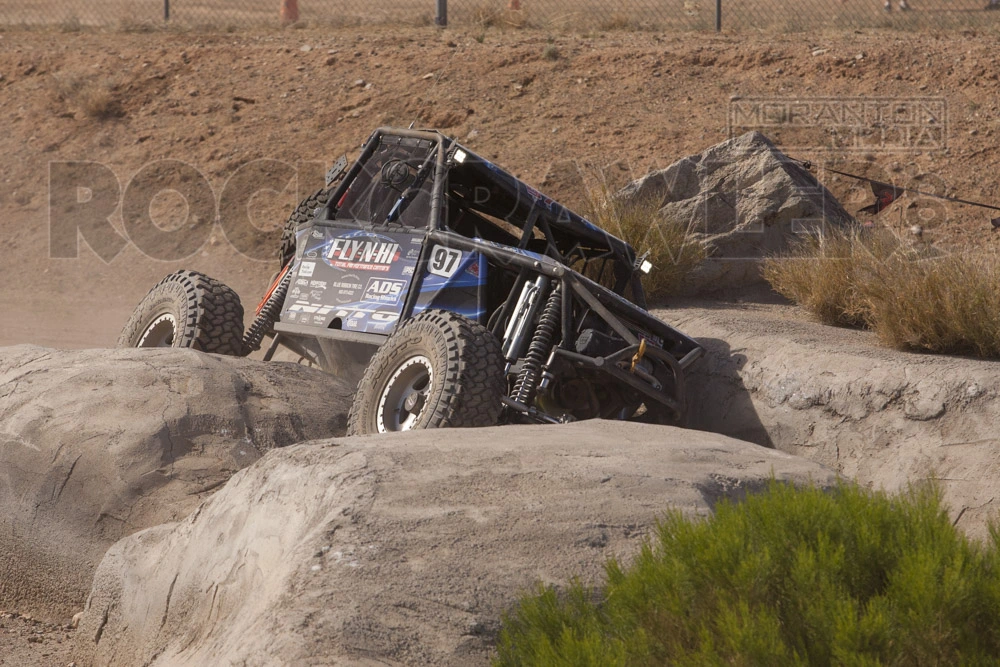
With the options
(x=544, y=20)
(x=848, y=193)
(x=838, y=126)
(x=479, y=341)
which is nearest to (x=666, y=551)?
(x=479, y=341)

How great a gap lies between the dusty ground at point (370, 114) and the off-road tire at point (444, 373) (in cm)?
667

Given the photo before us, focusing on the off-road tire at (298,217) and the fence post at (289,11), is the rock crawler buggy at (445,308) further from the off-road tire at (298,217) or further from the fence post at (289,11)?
the fence post at (289,11)

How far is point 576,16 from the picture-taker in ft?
62.6

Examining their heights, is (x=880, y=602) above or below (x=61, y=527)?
above

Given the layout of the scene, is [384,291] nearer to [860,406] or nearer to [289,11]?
[860,406]

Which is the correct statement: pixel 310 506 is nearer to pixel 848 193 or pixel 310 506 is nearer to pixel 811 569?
pixel 811 569

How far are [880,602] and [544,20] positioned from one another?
694 inches

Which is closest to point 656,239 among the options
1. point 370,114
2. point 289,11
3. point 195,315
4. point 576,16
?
point 195,315

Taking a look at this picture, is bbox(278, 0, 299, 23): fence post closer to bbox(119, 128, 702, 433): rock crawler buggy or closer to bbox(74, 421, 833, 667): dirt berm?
bbox(119, 128, 702, 433): rock crawler buggy

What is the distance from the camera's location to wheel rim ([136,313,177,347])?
323 inches

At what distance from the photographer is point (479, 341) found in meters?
6.05

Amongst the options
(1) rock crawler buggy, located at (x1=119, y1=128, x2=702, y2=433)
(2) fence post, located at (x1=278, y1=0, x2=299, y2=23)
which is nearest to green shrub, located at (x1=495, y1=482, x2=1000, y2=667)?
(1) rock crawler buggy, located at (x1=119, y1=128, x2=702, y2=433)

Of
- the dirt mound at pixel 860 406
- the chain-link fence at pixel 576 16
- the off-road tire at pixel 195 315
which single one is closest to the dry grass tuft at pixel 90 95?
the chain-link fence at pixel 576 16

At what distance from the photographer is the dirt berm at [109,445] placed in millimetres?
5574
